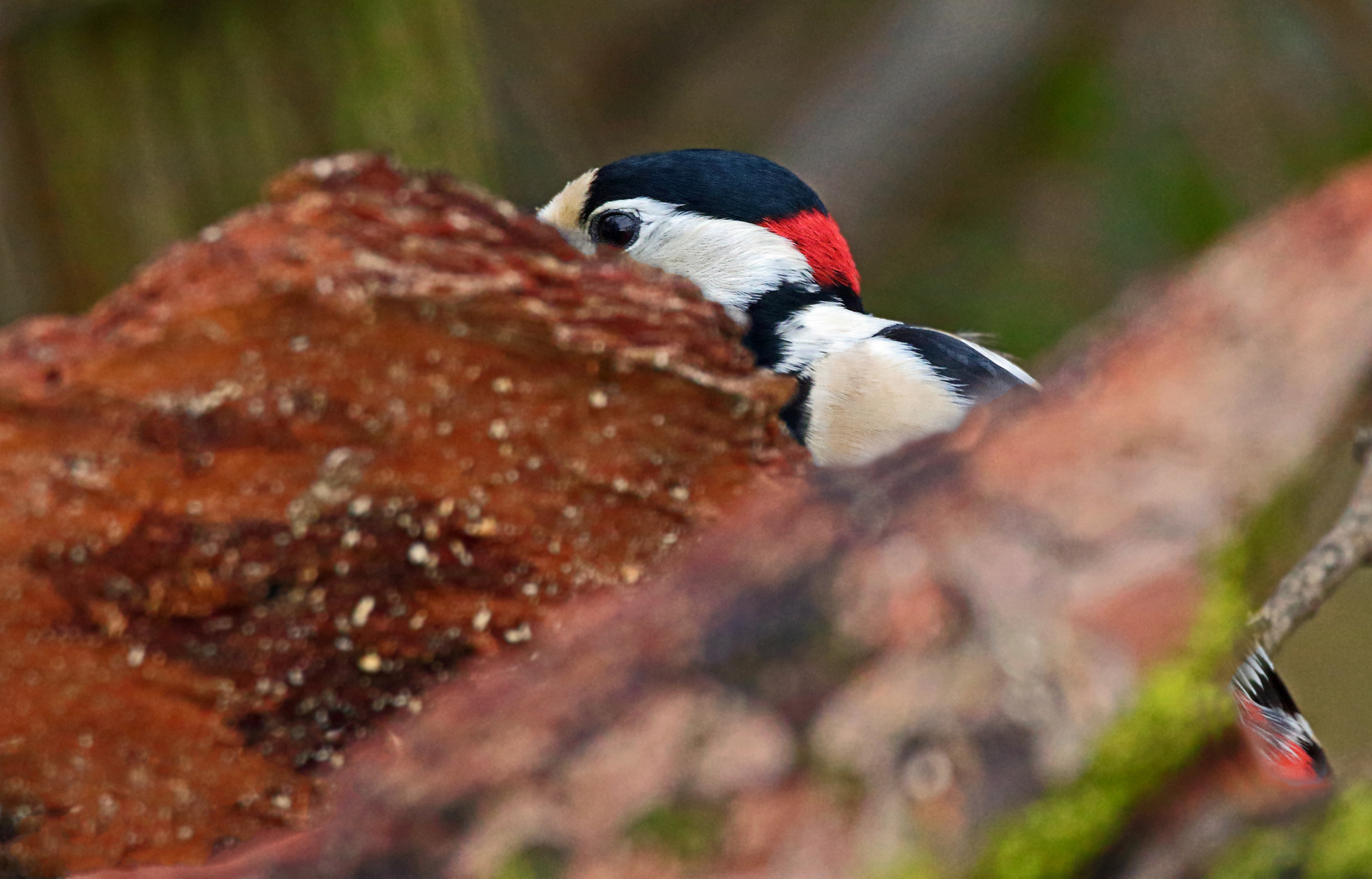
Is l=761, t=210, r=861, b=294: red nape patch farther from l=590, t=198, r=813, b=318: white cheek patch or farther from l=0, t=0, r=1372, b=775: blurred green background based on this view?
l=0, t=0, r=1372, b=775: blurred green background

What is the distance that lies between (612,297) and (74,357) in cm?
28

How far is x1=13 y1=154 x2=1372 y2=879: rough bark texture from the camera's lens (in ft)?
1.71

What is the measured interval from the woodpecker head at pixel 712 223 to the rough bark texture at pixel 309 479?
533mm

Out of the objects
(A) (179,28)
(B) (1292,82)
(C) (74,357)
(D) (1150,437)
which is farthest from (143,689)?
(B) (1292,82)

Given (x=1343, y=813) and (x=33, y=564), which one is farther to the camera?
(x=33, y=564)

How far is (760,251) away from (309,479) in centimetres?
70

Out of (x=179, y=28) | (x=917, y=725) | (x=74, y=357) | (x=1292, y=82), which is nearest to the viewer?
(x=917, y=725)

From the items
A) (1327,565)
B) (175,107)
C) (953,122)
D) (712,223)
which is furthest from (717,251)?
(953,122)

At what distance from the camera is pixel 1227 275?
0.59m

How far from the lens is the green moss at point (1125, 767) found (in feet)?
1.71

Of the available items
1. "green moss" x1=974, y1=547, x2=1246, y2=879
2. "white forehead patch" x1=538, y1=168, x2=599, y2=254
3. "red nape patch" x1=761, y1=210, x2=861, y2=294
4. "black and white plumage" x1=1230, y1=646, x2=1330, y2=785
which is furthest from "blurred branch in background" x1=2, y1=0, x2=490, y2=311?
"green moss" x1=974, y1=547, x2=1246, y2=879

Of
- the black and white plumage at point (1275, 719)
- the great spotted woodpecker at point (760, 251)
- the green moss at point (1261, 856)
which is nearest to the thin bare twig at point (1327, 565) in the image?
the black and white plumage at point (1275, 719)

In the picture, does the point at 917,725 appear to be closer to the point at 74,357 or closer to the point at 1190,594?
the point at 1190,594

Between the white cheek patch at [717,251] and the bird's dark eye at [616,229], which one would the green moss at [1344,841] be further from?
the bird's dark eye at [616,229]
